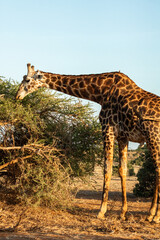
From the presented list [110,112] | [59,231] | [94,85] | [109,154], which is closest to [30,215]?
[59,231]

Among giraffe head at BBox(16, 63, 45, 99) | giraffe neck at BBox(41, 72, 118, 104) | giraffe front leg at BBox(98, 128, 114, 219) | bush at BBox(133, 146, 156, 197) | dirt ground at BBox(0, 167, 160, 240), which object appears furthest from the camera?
bush at BBox(133, 146, 156, 197)

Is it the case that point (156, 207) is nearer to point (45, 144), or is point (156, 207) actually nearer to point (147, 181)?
point (45, 144)

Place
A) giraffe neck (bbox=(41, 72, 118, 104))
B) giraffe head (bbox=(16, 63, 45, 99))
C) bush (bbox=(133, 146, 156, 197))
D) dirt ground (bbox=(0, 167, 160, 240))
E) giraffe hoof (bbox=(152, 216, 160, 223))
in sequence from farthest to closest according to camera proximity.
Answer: bush (bbox=(133, 146, 156, 197)) → giraffe head (bbox=(16, 63, 45, 99)) → giraffe neck (bbox=(41, 72, 118, 104)) → giraffe hoof (bbox=(152, 216, 160, 223)) → dirt ground (bbox=(0, 167, 160, 240))

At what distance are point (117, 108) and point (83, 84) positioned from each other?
1.47 m

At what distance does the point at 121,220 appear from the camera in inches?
316

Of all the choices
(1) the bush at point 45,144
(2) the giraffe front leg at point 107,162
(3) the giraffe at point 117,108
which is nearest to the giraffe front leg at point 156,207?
(3) the giraffe at point 117,108

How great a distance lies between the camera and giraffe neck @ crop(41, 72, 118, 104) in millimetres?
8906

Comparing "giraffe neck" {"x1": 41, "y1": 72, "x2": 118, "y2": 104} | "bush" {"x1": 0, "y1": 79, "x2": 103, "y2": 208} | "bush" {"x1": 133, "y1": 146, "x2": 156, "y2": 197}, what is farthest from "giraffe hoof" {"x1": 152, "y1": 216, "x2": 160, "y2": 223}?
"bush" {"x1": 133, "y1": 146, "x2": 156, "y2": 197}

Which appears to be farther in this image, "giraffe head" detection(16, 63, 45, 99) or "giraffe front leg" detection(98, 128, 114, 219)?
"giraffe head" detection(16, 63, 45, 99)

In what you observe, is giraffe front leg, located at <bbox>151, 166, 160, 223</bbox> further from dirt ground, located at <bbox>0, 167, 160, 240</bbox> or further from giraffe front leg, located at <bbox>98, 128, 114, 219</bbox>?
giraffe front leg, located at <bbox>98, 128, 114, 219</bbox>

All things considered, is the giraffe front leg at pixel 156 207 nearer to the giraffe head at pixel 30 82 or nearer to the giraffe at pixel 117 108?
the giraffe at pixel 117 108

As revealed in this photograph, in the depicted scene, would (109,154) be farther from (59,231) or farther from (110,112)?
(59,231)

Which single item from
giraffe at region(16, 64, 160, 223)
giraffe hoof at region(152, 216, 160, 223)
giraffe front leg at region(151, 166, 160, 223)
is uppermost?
giraffe at region(16, 64, 160, 223)

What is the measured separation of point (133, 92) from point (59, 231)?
416 centimetres
